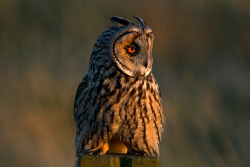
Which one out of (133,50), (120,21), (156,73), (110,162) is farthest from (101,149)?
(156,73)

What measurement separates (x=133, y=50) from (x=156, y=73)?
4.26 metres

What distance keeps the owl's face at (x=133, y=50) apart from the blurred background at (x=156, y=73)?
2941 mm

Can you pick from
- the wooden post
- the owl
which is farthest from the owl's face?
the wooden post

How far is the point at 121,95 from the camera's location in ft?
10.4

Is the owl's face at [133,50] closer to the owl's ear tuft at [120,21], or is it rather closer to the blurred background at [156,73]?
the owl's ear tuft at [120,21]

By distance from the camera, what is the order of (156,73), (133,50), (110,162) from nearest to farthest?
(110,162) → (133,50) → (156,73)

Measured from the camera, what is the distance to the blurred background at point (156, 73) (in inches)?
249

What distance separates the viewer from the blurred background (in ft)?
A: 20.7

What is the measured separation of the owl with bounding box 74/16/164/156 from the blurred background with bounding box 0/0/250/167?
2.66 meters

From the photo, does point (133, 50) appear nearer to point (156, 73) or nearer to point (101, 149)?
point (101, 149)

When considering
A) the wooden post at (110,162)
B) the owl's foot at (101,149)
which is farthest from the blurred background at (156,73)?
the wooden post at (110,162)
